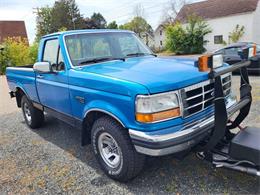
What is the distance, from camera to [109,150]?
3.47 meters

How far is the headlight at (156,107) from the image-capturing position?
271 cm

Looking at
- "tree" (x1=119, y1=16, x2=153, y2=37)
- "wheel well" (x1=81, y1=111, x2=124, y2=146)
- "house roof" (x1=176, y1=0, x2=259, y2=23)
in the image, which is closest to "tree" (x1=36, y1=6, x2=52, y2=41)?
"tree" (x1=119, y1=16, x2=153, y2=37)

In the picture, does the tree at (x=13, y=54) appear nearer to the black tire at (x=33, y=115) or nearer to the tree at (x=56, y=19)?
the black tire at (x=33, y=115)

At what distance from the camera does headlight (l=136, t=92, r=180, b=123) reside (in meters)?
2.71

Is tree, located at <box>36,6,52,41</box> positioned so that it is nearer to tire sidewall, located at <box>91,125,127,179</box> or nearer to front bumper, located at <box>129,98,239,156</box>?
tire sidewall, located at <box>91,125,127,179</box>

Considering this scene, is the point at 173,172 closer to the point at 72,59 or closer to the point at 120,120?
the point at 120,120

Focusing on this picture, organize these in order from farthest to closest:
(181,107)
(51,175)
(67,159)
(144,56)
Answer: (144,56)
(67,159)
(51,175)
(181,107)

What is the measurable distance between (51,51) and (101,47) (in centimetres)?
98

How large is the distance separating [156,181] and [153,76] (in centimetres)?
137

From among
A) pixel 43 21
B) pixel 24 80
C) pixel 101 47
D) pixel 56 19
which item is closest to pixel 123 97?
pixel 101 47

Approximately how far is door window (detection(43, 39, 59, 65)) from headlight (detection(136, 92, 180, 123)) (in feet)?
7.31

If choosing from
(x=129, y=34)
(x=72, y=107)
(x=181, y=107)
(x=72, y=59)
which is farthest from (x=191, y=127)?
(x=129, y=34)

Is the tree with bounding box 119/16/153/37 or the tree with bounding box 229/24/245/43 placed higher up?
the tree with bounding box 119/16/153/37

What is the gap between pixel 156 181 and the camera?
10.9 feet
